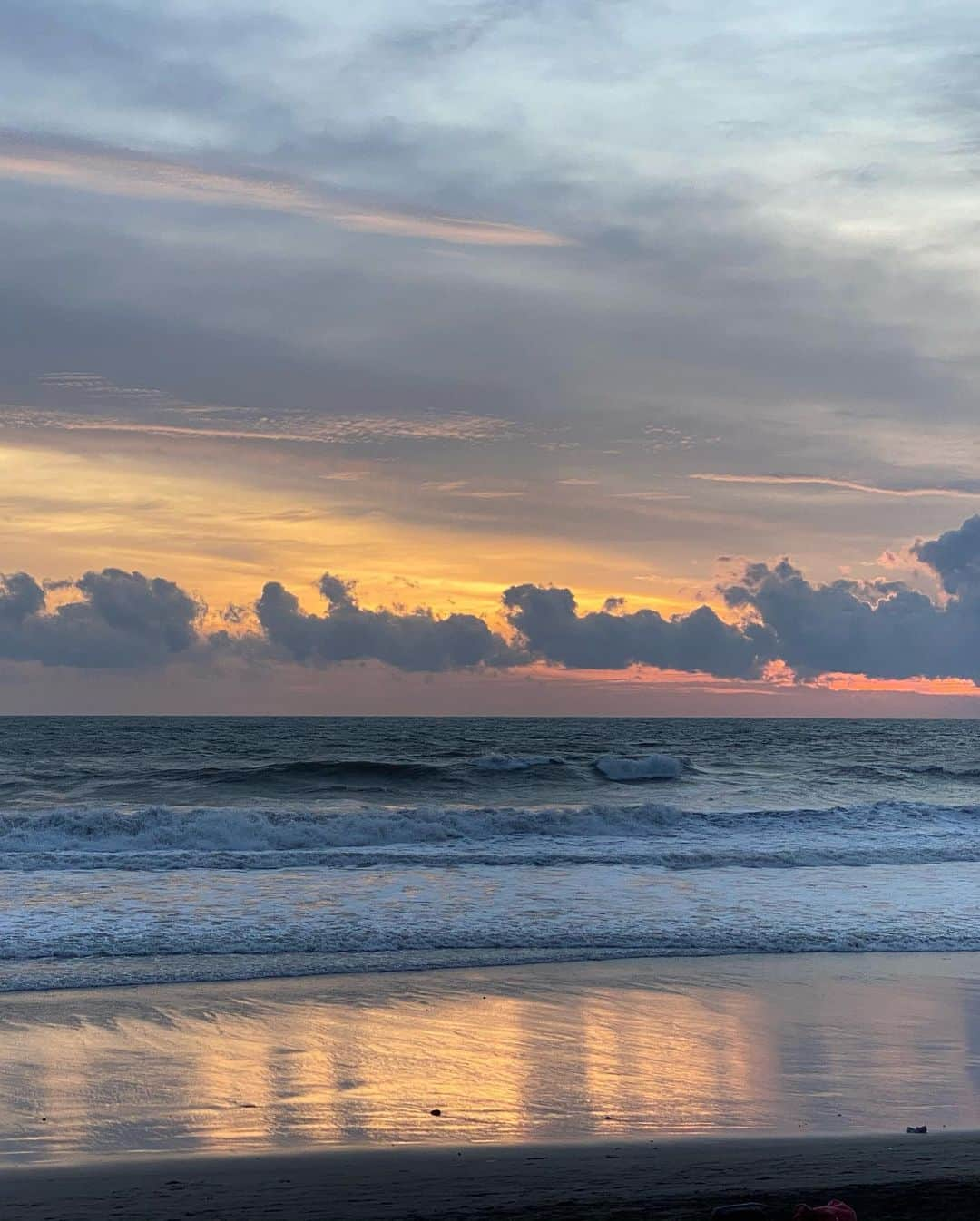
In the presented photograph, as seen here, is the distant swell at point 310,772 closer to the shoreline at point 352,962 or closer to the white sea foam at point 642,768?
the white sea foam at point 642,768

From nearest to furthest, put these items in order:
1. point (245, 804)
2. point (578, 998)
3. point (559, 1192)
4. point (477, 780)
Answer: point (559, 1192), point (578, 998), point (245, 804), point (477, 780)

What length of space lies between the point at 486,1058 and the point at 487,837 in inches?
753

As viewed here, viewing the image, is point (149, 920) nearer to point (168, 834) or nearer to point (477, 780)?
point (168, 834)

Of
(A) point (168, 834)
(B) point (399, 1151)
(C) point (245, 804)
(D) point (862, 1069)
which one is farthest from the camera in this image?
(C) point (245, 804)

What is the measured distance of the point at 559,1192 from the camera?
6754 millimetres

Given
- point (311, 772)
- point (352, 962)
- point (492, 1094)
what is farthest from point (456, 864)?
point (311, 772)

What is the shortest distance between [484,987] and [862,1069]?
416 centimetres

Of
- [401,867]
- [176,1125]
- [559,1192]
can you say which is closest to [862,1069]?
[559,1192]

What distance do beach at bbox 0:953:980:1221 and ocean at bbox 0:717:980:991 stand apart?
1707 millimetres

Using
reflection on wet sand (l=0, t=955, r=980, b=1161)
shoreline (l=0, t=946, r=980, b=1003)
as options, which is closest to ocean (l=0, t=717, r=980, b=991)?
shoreline (l=0, t=946, r=980, b=1003)

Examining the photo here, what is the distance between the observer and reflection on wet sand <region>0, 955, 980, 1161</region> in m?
8.13

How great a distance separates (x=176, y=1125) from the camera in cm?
803

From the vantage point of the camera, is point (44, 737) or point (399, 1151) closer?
point (399, 1151)

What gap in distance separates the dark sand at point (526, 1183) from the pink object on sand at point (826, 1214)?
1.12 feet
